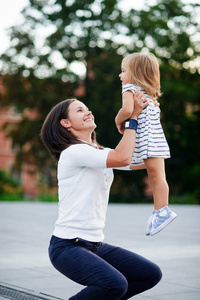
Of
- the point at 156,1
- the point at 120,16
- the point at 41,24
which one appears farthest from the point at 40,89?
the point at 156,1

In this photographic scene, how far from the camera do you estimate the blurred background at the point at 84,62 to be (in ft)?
107

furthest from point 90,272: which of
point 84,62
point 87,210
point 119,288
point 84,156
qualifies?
point 84,62

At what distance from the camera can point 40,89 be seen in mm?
33219

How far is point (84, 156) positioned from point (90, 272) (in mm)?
684

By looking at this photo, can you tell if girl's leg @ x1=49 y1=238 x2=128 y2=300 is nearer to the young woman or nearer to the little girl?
the young woman

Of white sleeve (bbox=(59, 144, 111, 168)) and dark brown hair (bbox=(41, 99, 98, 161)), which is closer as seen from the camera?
white sleeve (bbox=(59, 144, 111, 168))

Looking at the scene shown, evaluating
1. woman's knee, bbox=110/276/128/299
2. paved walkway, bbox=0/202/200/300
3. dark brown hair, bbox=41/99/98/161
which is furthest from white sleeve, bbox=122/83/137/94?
paved walkway, bbox=0/202/200/300

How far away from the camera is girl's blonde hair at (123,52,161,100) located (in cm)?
369

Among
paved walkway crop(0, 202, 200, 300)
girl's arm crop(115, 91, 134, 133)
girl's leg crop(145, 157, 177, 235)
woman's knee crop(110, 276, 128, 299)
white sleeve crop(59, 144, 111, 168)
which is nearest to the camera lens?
woman's knee crop(110, 276, 128, 299)

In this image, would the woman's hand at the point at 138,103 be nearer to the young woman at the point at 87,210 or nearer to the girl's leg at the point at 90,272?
the young woman at the point at 87,210

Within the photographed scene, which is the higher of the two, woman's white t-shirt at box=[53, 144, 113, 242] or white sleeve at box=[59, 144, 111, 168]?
white sleeve at box=[59, 144, 111, 168]

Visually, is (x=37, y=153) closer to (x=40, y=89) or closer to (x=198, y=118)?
(x=40, y=89)

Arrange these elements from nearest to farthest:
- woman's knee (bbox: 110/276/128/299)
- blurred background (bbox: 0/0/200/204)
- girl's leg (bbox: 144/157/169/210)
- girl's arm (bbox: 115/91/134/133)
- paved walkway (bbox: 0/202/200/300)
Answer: woman's knee (bbox: 110/276/128/299) → girl's arm (bbox: 115/91/134/133) → girl's leg (bbox: 144/157/169/210) → paved walkway (bbox: 0/202/200/300) → blurred background (bbox: 0/0/200/204)

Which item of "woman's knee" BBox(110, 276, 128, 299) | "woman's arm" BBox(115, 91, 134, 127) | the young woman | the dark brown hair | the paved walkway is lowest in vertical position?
the paved walkway
